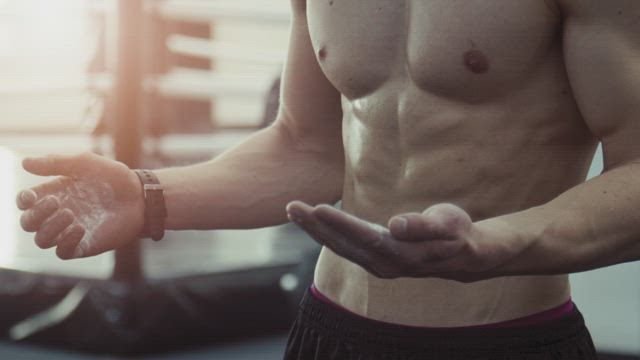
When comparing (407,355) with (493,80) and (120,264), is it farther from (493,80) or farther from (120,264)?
(120,264)

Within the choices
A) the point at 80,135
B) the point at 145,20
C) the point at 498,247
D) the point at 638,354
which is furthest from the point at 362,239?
the point at 80,135

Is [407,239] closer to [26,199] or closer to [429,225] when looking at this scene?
[429,225]

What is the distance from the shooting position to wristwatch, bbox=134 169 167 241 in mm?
1157

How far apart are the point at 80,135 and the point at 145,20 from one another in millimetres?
884

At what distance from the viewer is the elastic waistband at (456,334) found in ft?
3.48

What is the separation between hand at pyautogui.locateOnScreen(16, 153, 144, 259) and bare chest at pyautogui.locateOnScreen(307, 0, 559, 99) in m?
0.28

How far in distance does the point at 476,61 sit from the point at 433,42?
0.19 ft

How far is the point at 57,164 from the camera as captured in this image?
1093mm

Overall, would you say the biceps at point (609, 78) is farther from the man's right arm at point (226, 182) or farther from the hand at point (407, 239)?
the man's right arm at point (226, 182)

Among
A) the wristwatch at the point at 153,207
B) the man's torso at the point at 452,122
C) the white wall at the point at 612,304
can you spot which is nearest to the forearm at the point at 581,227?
the man's torso at the point at 452,122

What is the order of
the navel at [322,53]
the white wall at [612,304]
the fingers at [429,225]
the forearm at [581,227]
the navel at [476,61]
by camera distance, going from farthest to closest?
the white wall at [612,304], the navel at [322,53], the navel at [476,61], the forearm at [581,227], the fingers at [429,225]

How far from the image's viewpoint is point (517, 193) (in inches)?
41.6

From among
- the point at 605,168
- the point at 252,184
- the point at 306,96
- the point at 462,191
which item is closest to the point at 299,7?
the point at 306,96

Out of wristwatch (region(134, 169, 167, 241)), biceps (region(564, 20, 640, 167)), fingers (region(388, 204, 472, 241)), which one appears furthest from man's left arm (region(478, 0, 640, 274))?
wristwatch (region(134, 169, 167, 241))
